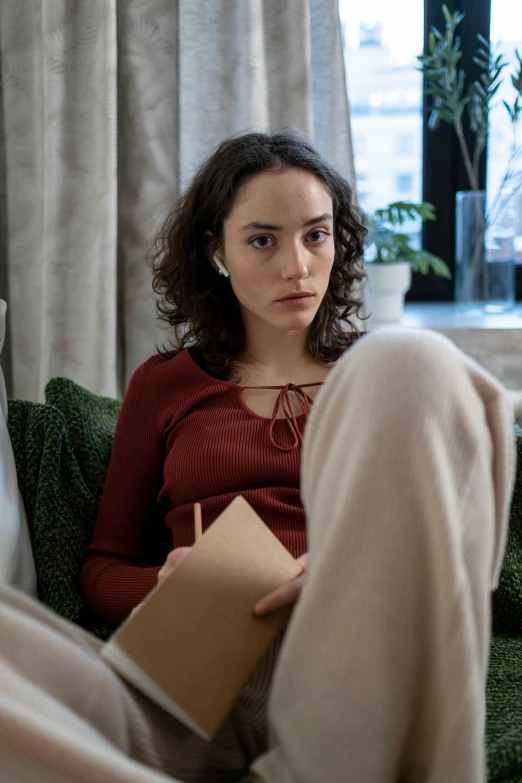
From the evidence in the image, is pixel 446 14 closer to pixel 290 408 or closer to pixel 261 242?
pixel 261 242

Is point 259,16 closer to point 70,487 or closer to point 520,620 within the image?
point 70,487

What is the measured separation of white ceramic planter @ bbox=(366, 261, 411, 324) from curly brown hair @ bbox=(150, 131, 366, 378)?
1.69 ft

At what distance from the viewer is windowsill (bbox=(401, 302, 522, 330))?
1.95m

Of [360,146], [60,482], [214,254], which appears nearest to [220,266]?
[214,254]

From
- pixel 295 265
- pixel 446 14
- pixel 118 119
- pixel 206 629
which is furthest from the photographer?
pixel 446 14

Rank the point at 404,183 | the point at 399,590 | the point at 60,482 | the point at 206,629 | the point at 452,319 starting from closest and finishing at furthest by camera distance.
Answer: the point at 399,590, the point at 206,629, the point at 60,482, the point at 452,319, the point at 404,183

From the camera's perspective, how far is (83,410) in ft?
4.52

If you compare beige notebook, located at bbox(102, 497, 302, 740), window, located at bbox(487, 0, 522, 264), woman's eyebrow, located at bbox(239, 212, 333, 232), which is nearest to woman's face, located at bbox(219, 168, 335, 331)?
woman's eyebrow, located at bbox(239, 212, 333, 232)

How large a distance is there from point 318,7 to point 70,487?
1139 mm

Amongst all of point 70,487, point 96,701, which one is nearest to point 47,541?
point 70,487

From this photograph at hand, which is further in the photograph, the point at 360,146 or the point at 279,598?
the point at 360,146

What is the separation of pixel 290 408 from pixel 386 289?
33.0 inches

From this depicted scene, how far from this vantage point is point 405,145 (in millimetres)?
2309

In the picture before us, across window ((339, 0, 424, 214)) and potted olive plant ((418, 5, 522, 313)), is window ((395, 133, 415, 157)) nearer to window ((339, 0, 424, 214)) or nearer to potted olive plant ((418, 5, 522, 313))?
window ((339, 0, 424, 214))
